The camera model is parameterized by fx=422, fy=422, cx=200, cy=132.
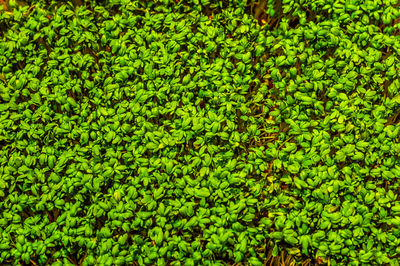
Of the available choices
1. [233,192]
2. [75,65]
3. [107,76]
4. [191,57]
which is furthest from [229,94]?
[75,65]

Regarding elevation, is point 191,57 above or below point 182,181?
above

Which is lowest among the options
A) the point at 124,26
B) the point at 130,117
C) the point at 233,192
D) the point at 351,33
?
Answer: the point at 233,192

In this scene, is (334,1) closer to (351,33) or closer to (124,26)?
(351,33)

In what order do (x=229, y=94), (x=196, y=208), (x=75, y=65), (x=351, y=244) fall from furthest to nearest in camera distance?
(x=75, y=65), (x=229, y=94), (x=196, y=208), (x=351, y=244)

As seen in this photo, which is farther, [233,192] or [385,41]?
[385,41]

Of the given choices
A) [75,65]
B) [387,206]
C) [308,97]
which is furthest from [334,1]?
[75,65]

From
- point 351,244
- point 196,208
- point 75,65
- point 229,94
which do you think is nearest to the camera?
point 351,244
